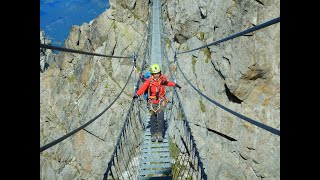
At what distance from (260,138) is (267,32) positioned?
10.9 feet

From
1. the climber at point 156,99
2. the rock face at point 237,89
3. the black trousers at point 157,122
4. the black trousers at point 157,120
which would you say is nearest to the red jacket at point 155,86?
the climber at point 156,99

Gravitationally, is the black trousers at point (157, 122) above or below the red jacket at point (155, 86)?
below

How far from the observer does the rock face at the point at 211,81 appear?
8.03 m

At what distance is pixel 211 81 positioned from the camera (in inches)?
387

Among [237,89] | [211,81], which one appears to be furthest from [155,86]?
[211,81]

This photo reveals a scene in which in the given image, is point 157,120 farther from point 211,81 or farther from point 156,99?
point 211,81

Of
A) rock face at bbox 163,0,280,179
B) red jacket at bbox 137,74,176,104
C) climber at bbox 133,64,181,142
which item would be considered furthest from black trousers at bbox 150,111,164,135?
rock face at bbox 163,0,280,179

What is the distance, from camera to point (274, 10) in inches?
300

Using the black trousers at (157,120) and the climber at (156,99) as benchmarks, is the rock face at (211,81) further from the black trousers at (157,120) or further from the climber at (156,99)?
the black trousers at (157,120)

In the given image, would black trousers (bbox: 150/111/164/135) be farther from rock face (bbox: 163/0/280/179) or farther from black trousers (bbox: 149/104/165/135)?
rock face (bbox: 163/0/280/179)

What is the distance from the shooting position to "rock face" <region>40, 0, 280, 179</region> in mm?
8031
